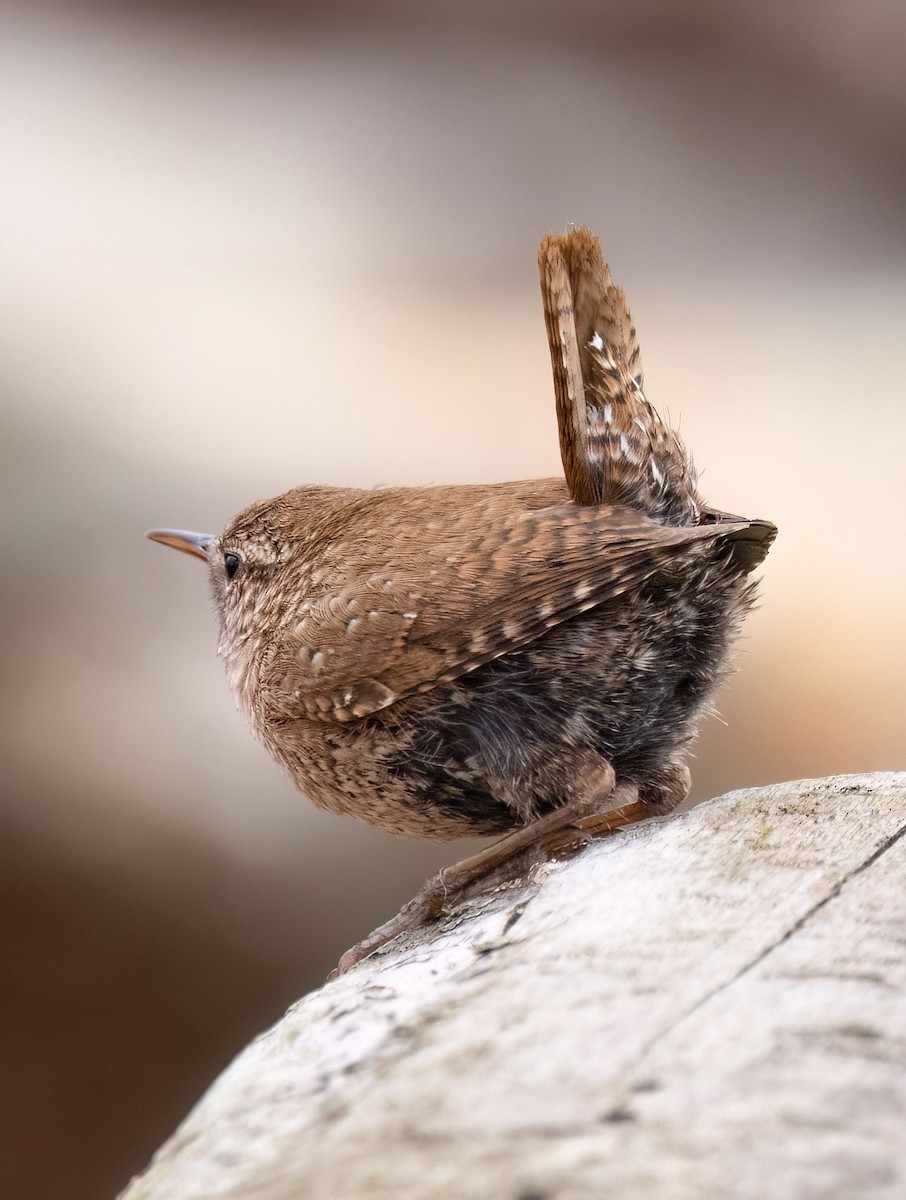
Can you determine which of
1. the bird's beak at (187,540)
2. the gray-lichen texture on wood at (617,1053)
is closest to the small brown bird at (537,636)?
the gray-lichen texture on wood at (617,1053)

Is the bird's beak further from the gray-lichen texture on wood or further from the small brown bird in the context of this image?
the gray-lichen texture on wood

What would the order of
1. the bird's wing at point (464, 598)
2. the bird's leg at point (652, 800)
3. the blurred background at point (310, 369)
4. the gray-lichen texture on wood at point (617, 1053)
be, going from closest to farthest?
the gray-lichen texture on wood at point (617, 1053) < the bird's wing at point (464, 598) < the bird's leg at point (652, 800) < the blurred background at point (310, 369)

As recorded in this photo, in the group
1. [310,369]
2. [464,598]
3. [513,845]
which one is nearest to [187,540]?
[464,598]

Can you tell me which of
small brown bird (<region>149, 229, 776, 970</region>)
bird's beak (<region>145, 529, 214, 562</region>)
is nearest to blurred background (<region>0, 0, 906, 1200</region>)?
bird's beak (<region>145, 529, 214, 562</region>)

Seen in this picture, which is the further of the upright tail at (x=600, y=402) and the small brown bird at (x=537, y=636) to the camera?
the upright tail at (x=600, y=402)

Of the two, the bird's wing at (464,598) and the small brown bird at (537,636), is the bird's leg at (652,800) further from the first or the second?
the bird's wing at (464,598)

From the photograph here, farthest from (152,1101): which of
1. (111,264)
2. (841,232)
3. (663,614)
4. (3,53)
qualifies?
(841,232)
